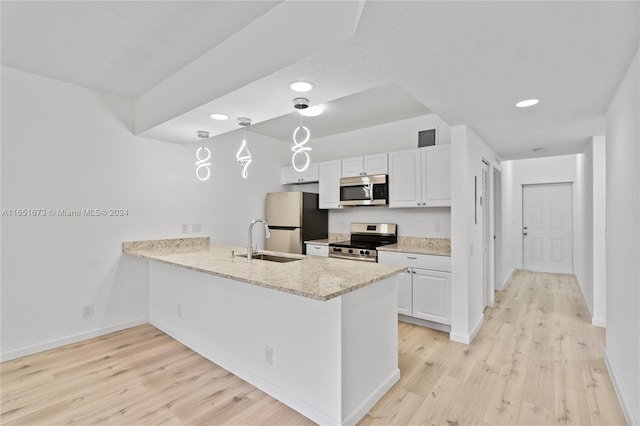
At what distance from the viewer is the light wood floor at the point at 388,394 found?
2021 mm

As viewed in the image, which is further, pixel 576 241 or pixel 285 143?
pixel 576 241

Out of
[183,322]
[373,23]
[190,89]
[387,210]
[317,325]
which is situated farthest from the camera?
[387,210]

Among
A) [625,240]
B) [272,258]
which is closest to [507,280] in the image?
[625,240]

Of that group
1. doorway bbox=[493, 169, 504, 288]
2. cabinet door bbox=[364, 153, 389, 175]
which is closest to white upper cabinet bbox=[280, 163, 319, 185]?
cabinet door bbox=[364, 153, 389, 175]

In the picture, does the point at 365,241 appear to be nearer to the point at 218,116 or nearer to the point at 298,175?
the point at 298,175

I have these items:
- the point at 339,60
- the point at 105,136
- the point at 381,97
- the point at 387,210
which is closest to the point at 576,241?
the point at 387,210

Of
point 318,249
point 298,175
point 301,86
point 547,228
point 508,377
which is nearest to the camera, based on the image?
point 301,86

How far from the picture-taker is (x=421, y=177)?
3.79 metres

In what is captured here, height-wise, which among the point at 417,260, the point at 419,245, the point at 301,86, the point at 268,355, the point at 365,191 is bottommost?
the point at 268,355

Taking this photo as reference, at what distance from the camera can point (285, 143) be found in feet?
18.0

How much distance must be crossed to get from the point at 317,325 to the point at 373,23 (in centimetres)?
171

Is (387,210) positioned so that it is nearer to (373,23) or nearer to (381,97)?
(381,97)

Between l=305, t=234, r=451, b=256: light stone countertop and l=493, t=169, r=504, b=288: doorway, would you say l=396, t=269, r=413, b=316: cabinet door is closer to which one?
l=305, t=234, r=451, b=256: light stone countertop

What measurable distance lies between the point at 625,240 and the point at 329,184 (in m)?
3.29
